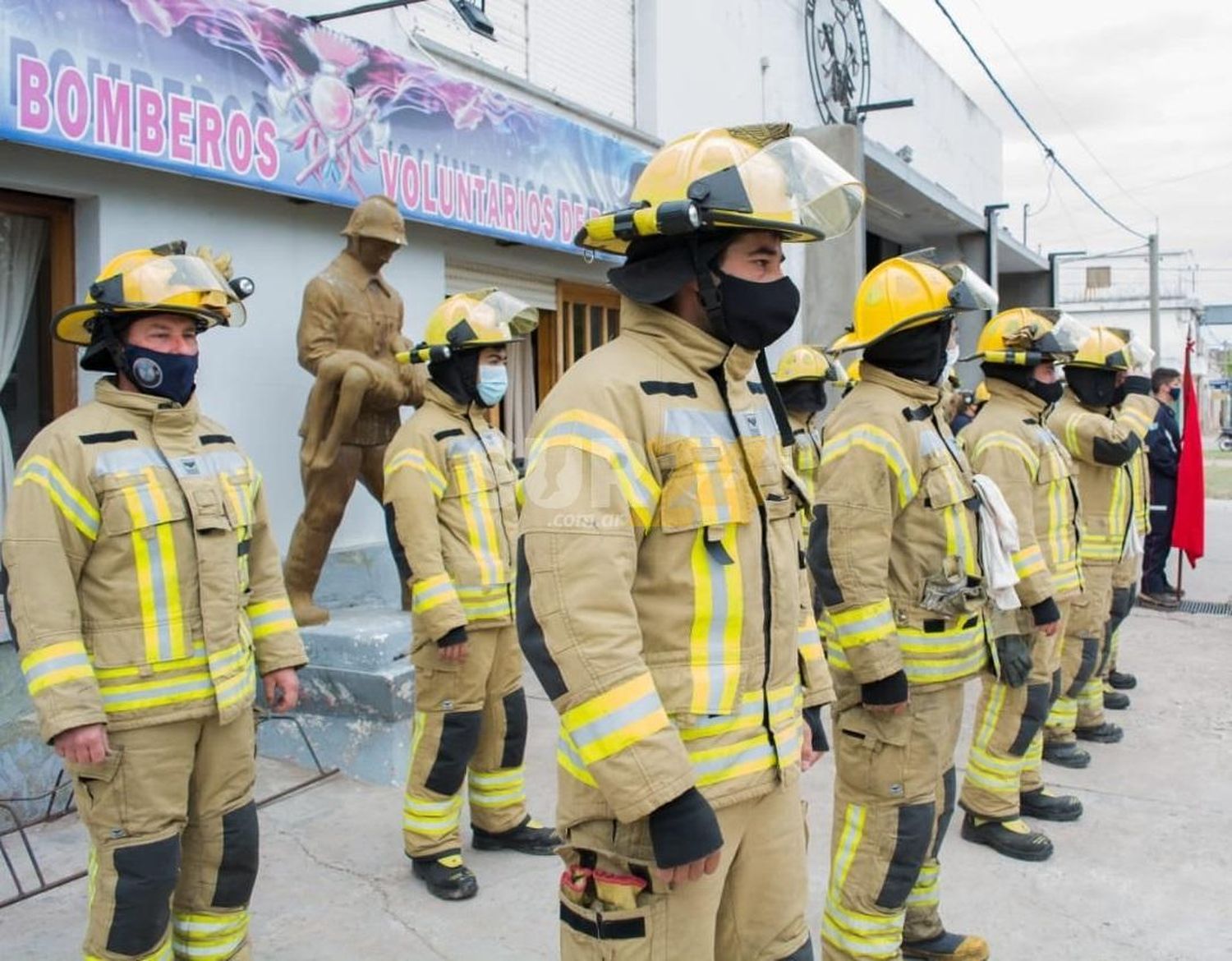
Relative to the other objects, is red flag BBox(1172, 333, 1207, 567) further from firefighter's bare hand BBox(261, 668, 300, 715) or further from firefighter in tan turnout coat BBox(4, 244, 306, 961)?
firefighter in tan turnout coat BBox(4, 244, 306, 961)

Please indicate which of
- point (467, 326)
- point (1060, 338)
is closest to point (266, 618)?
point (467, 326)

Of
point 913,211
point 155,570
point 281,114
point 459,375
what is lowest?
point 155,570

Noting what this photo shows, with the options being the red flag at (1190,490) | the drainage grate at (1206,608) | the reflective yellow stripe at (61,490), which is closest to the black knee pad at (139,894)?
the reflective yellow stripe at (61,490)

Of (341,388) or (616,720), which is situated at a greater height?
(341,388)

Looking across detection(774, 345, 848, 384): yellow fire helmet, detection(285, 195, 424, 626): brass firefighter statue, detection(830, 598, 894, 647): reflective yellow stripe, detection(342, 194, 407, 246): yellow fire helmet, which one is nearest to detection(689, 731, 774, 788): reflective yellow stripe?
detection(830, 598, 894, 647): reflective yellow stripe

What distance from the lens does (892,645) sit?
129 inches

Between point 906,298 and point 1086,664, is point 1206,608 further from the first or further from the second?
point 906,298

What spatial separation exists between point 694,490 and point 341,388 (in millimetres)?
3934

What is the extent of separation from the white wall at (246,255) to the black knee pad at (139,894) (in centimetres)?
322

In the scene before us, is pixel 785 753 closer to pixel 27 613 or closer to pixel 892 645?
pixel 892 645

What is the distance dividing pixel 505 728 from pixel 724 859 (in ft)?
7.96

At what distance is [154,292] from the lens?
3.16m

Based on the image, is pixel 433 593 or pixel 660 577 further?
pixel 433 593

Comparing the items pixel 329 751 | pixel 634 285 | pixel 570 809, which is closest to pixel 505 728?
pixel 329 751
